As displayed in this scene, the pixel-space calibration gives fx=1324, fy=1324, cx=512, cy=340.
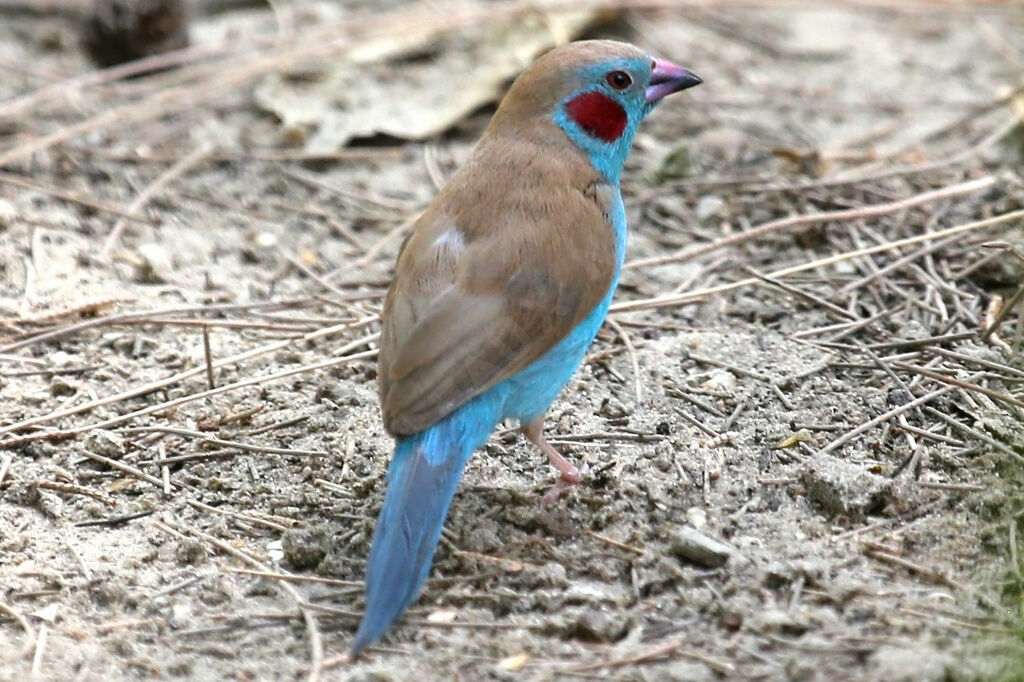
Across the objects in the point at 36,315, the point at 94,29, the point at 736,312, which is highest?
the point at 94,29

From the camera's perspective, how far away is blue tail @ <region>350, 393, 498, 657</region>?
10.2 feet

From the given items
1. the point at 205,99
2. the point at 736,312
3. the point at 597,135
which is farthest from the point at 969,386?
the point at 205,99

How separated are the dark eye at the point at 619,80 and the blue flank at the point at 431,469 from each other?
0.46 metres

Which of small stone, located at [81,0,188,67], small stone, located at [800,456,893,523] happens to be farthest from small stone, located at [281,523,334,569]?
small stone, located at [81,0,188,67]

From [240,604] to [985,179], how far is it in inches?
137

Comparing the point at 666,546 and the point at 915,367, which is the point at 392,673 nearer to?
the point at 666,546

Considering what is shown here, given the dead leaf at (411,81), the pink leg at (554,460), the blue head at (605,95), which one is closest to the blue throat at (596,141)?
the blue head at (605,95)

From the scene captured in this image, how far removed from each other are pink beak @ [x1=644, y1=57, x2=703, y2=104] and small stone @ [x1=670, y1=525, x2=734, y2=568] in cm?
155

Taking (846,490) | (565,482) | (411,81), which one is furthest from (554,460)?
(411,81)

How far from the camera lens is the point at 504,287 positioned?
3.60 meters

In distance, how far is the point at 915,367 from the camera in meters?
4.11

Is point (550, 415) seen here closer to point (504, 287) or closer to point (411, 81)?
point (504, 287)

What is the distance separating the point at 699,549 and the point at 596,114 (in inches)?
59.7

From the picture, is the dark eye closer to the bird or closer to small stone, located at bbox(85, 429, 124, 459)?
the bird
